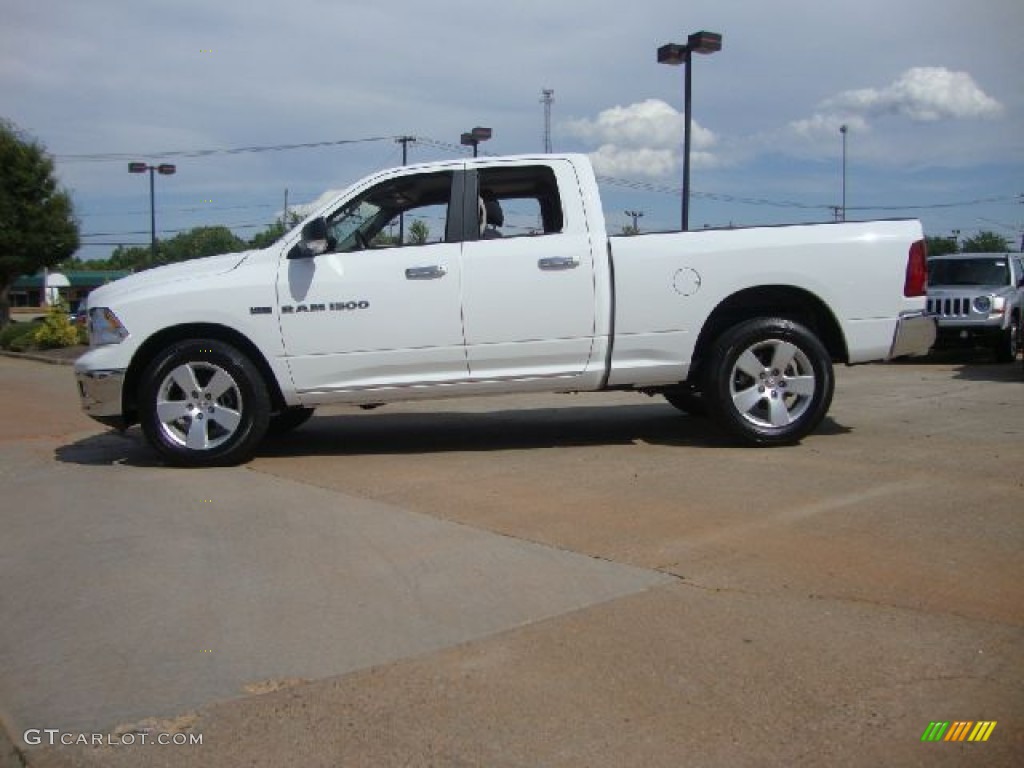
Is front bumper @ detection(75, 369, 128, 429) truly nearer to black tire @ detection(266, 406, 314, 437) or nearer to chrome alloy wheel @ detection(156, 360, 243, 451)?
chrome alloy wheel @ detection(156, 360, 243, 451)

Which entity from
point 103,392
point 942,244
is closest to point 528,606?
point 103,392

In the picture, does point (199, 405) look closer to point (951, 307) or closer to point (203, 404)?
point (203, 404)

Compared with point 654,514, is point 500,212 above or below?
above

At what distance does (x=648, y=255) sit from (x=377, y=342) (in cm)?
200

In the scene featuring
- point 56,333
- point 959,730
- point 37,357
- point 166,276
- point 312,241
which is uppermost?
point 312,241

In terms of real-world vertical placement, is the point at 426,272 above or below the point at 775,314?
above

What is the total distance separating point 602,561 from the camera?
455 cm

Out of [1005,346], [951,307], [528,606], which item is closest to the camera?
[528,606]

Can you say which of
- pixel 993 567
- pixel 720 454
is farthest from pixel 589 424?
pixel 993 567

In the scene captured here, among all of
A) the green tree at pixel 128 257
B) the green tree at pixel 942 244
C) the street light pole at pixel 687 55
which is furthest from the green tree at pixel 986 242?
the green tree at pixel 128 257

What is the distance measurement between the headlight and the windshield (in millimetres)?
13482

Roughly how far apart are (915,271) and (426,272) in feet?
Result: 11.4

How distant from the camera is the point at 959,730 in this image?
292 cm

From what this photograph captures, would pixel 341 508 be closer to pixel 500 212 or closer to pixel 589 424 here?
pixel 500 212
